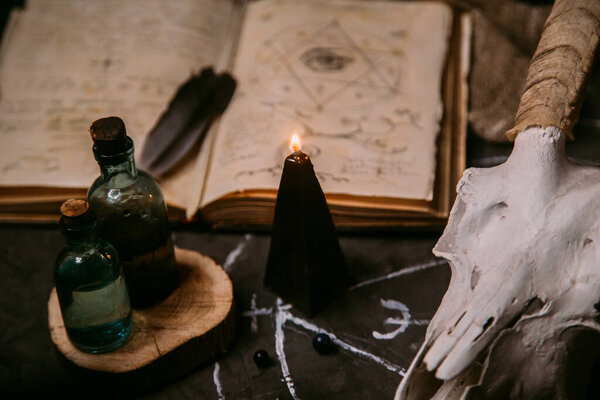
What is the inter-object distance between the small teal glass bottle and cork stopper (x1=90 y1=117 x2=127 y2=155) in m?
0.11

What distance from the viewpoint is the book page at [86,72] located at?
1288mm

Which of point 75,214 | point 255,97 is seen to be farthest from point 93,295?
point 255,97

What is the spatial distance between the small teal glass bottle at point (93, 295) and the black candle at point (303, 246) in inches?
9.7

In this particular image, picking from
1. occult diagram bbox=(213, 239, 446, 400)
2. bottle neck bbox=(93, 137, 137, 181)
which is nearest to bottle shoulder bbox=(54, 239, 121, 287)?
bottle neck bbox=(93, 137, 137, 181)

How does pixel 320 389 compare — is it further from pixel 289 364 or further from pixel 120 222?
pixel 120 222

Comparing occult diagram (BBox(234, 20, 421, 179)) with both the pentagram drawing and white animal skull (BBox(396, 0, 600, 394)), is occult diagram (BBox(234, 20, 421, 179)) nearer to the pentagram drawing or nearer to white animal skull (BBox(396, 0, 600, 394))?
the pentagram drawing

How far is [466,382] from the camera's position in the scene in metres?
0.79

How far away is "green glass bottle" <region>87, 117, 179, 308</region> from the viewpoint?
951 mm

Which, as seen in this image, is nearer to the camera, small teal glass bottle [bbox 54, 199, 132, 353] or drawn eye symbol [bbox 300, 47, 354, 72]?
small teal glass bottle [bbox 54, 199, 132, 353]

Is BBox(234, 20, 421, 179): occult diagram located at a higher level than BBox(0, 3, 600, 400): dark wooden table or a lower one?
higher

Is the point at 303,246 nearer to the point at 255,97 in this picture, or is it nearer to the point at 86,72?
the point at 255,97

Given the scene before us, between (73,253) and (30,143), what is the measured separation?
20.1 inches

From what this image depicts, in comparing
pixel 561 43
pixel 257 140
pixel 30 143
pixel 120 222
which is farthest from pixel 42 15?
pixel 561 43

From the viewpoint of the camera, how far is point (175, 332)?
0.97 m
